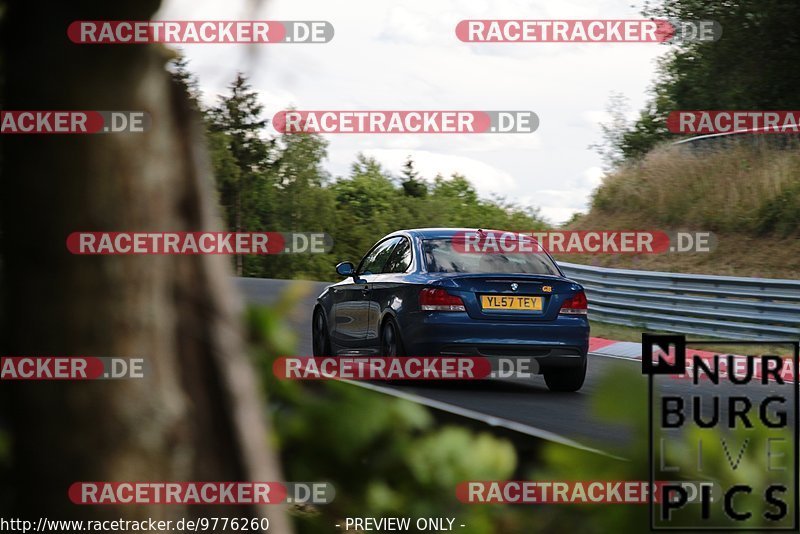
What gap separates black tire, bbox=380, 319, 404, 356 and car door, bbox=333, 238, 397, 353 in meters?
0.35

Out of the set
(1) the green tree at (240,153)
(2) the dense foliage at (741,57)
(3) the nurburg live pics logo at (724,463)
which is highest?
(2) the dense foliage at (741,57)

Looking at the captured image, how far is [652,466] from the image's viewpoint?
154 cm

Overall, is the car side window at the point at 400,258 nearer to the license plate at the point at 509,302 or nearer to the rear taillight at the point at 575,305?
the license plate at the point at 509,302

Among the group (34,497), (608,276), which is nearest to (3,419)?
(34,497)

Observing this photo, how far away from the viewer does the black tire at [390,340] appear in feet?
32.6

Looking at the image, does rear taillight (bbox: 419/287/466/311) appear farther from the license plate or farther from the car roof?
the car roof

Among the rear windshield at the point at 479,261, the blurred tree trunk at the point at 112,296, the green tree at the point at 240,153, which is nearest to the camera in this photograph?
the blurred tree trunk at the point at 112,296

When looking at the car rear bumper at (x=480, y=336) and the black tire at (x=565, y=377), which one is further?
the black tire at (x=565, y=377)

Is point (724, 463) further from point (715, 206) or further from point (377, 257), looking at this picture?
point (715, 206)

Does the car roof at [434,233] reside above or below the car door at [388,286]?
above

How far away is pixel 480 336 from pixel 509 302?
41cm

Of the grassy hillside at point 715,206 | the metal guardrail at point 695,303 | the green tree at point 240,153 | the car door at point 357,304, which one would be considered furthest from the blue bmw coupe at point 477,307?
the grassy hillside at point 715,206

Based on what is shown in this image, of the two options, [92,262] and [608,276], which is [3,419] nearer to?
[92,262]

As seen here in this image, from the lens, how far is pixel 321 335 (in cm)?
1152
